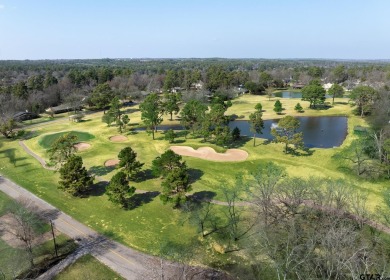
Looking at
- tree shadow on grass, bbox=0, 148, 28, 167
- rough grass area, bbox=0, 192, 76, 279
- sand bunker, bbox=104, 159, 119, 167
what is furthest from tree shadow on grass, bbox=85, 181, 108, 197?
tree shadow on grass, bbox=0, 148, 28, 167

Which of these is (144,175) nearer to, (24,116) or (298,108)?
(298,108)

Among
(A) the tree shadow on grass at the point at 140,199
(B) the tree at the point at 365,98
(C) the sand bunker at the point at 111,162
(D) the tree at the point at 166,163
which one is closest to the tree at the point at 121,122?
(C) the sand bunker at the point at 111,162

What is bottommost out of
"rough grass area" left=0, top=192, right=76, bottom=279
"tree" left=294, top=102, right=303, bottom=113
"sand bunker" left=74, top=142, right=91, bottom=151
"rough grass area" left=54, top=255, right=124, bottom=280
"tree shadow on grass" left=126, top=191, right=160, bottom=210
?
"rough grass area" left=54, top=255, right=124, bottom=280

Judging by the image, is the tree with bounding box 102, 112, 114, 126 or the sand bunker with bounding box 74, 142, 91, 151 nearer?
the sand bunker with bounding box 74, 142, 91, 151

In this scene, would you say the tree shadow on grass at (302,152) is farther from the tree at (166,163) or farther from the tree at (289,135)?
the tree at (166,163)

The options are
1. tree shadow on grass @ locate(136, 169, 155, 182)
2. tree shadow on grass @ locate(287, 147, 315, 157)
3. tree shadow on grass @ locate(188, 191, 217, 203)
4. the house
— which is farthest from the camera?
the house

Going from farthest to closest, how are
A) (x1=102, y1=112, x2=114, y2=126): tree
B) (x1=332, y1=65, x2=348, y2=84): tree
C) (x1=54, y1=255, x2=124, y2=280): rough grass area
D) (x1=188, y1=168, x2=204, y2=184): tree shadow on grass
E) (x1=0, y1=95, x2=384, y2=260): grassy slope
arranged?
1. (x1=332, y1=65, x2=348, y2=84): tree
2. (x1=102, y1=112, x2=114, y2=126): tree
3. (x1=188, y1=168, x2=204, y2=184): tree shadow on grass
4. (x1=0, y1=95, x2=384, y2=260): grassy slope
5. (x1=54, y1=255, x2=124, y2=280): rough grass area

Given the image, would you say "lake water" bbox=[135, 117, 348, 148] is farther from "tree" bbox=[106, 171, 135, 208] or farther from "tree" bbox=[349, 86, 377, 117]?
"tree" bbox=[106, 171, 135, 208]
